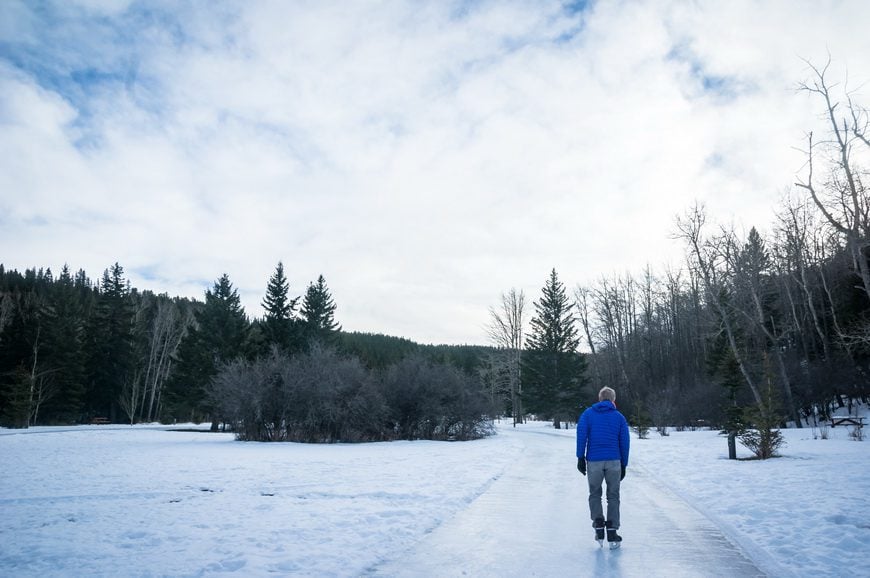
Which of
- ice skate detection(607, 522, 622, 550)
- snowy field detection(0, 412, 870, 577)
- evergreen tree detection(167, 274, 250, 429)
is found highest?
evergreen tree detection(167, 274, 250, 429)

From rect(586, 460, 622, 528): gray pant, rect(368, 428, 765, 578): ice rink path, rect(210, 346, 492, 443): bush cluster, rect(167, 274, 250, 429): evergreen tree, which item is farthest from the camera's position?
rect(167, 274, 250, 429): evergreen tree

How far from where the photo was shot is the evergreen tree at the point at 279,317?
127 feet

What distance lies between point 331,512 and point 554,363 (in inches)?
1519

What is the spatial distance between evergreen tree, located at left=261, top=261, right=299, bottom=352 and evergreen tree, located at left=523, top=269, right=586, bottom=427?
21989mm

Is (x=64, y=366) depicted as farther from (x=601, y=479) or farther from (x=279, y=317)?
(x=601, y=479)

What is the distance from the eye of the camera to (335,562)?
200 inches

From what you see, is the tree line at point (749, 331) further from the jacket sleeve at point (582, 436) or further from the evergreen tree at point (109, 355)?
the evergreen tree at point (109, 355)

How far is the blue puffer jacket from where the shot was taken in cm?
611

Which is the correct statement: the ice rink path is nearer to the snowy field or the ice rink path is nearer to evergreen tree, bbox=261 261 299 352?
the snowy field

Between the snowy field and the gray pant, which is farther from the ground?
the gray pant

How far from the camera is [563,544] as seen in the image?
225 inches

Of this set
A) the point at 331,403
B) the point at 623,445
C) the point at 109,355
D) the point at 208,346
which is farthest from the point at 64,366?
the point at 623,445

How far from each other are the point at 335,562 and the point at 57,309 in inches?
2156

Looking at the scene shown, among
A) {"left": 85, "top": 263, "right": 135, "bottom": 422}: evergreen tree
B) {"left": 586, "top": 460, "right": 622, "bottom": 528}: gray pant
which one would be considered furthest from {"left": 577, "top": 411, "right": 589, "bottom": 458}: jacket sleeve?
{"left": 85, "top": 263, "right": 135, "bottom": 422}: evergreen tree
